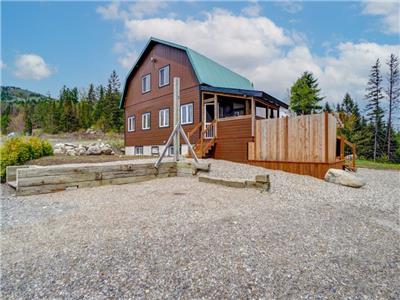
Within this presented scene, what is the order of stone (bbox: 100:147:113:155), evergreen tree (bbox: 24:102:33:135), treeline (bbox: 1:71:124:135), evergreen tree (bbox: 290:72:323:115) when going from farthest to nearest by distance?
evergreen tree (bbox: 24:102:33:135) → treeline (bbox: 1:71:124:135) → evergreen tree (bbox: 290:72:323:115) → stone (bbox: 100:147:113:155)

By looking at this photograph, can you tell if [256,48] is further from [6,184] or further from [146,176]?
[6,184]

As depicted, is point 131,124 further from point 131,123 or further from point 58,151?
point 58,151

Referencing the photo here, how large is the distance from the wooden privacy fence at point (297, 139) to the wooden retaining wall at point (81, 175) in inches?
141

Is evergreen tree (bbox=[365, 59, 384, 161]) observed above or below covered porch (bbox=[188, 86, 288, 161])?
above

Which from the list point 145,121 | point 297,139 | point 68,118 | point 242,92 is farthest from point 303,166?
point 68,118

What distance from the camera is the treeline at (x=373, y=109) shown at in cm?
2928

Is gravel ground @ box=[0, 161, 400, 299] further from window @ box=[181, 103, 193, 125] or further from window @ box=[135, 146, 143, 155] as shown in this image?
window @ box=[135, 146, 143, 155]

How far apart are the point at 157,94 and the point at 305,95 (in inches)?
965

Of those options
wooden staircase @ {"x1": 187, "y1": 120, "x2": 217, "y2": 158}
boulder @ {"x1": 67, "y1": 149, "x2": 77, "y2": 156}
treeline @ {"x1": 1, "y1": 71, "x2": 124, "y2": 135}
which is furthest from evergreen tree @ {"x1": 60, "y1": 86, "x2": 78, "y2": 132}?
wooden staircase @ {"x1": 187, "y1": 120, "x2": 217, "y2": 158}

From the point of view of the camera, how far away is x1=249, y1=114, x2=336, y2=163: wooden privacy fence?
8.27 metres

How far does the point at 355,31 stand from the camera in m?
12.2

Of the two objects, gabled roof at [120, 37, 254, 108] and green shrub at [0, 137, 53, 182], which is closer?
green shrub at [0, 137, 53, 182]

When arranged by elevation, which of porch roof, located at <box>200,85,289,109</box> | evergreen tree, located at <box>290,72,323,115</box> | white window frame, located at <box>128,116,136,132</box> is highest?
evergreen tree, located at <box>290,72,323,115</box>

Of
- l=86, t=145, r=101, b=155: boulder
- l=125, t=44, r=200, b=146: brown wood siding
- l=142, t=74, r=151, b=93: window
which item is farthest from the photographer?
l=142, t=74, r=151, b=93: window
